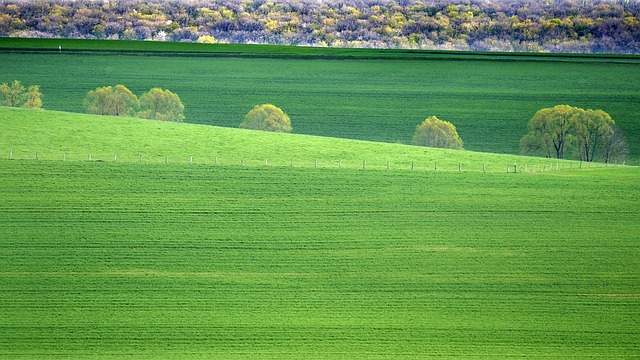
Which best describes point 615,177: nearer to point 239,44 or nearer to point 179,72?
point 179,72

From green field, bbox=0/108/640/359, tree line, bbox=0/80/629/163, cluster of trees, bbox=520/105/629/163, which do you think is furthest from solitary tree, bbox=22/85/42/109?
cluster of trees, bbox=520/105/629/163

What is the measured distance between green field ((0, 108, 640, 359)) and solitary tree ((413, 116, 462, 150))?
55.6 ft

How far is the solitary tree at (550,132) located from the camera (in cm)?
7594

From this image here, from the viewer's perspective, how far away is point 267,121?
269 ft

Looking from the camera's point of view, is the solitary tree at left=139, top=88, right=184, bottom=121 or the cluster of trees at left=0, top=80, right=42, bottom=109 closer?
the solitary tree at left=139, top=88, right=184, bottom=121

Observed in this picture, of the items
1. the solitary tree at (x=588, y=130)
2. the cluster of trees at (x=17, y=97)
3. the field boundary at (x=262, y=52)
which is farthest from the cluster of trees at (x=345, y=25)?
the solitary tree at (x=588, y=130)

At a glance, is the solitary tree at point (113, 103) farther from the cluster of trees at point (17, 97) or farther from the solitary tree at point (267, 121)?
the solitary tree at point (267, 121)

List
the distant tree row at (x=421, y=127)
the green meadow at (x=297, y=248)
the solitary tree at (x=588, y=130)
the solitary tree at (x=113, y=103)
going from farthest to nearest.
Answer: the solitary tree at (x=113, y=103) → the distant tree row at (x=421, y=127) → the solitary tree at (x=588, y=130) → the green meadow at (x=297, y=248)

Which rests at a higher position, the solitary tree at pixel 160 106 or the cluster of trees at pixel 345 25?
the cluster of trees at pixel 345 25

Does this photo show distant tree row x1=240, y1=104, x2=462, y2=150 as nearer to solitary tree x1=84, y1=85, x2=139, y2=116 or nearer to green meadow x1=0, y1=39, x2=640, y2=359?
solitary tree x1=84, y1=85, x2=139, y2=116

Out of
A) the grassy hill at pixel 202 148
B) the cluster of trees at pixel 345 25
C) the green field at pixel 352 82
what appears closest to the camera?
the grassy hill at pixel 202 148

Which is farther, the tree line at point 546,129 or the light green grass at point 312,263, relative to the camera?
the tree line at point 546,129

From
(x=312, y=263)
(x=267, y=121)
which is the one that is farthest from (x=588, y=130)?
(x=312, y=263)

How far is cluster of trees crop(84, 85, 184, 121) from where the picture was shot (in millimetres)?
83000
